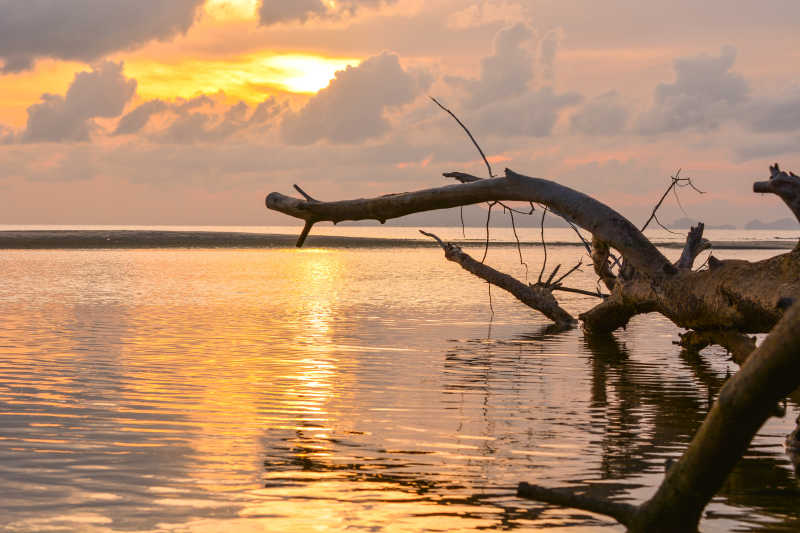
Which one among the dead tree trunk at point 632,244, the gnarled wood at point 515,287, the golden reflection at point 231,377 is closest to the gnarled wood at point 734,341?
the dead tree trunk at point 632,244

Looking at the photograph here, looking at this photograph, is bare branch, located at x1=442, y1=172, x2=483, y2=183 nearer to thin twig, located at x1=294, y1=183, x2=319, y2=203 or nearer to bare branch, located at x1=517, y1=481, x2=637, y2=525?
thin twig, located at x1=294, y1=183, x2=319, y2=203

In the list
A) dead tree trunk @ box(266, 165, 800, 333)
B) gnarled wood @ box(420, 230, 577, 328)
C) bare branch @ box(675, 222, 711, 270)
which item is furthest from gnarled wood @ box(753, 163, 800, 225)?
gnarled wood @ box(420, 230, 577, 328)

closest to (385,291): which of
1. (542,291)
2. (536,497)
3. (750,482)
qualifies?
(542,291)

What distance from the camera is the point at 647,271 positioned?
11.2m

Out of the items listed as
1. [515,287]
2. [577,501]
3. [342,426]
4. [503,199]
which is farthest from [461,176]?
[515,287]

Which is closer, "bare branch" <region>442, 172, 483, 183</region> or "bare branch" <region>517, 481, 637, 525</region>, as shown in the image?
"bare branch" <region>517, 481, 637, 525</region>

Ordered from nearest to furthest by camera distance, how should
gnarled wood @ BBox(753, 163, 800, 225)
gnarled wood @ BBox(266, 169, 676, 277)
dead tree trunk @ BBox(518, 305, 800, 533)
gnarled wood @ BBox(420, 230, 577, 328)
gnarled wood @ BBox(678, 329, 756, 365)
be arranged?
dead tree trunk @ BBox(518, 305, 800, 533) < gnarled wood @ BBox(753, 163, 800, 225) < gnarled wood @ BBox(266, 169, 676, 277) < gnarled wood @ BBox(678, 329, 756, 365) < gnarled wood @ BBox(420, 230, 577, 328)

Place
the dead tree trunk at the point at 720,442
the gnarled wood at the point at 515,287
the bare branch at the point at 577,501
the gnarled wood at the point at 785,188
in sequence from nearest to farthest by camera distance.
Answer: the dead tree trunk at the point at 720,442, the bare branch at the point at 577,501, the gnarled wood at the point at 785,188, the gnarled wood at the point at 515,287

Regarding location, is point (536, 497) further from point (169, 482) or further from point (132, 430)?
point (132, 430)

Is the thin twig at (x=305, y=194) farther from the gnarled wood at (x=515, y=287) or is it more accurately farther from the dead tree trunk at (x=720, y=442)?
the gnarled wood at (x=515, y=287)

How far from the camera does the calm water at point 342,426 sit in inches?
304

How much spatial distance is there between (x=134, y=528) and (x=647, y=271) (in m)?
6.48

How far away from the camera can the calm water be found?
7.72m

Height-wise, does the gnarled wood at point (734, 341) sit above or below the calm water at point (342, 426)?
above
